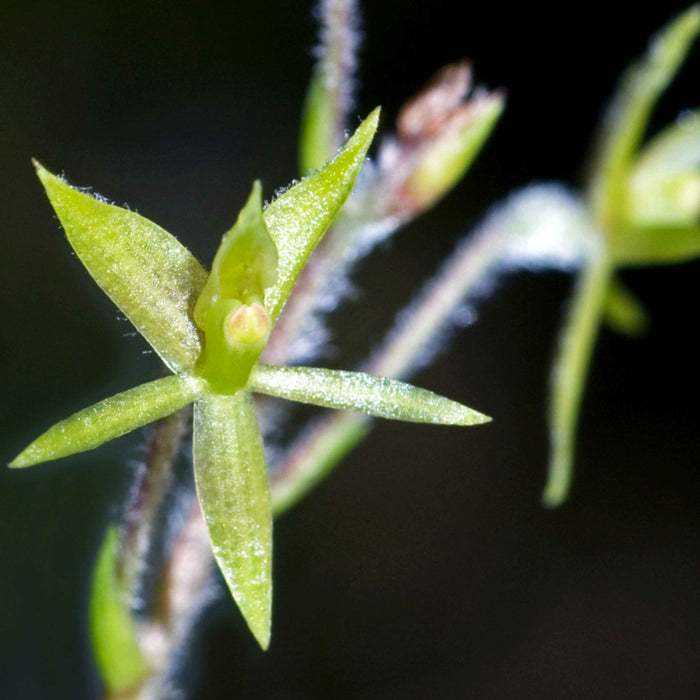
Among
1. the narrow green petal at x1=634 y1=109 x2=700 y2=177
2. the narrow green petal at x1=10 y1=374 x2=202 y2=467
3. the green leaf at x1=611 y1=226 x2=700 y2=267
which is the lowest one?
the narrow green petal at x1=10 y1=374 x2=202 y2=467

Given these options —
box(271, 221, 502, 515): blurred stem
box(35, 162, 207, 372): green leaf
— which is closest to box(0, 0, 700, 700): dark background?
box(271, 221, 502, 515): blurred stem

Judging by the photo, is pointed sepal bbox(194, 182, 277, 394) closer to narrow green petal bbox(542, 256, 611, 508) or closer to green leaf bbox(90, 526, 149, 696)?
green leaf bbox(90, 526, 149, 696)

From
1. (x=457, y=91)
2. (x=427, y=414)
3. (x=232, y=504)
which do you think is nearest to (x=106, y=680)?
(x=232, y=504)

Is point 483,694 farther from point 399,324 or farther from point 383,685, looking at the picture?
point 399,324

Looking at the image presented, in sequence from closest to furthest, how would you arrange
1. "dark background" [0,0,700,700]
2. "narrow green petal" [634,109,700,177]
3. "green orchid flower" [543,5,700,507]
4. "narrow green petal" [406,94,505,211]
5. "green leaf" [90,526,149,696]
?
"green leaf" [90,526,149,696], "narrow green petal" [406,94,505,211], "green orchid flower" [543,5,700,507], "narrow green petal" [634,109,700,177], "dark background" [0,0,700,700]

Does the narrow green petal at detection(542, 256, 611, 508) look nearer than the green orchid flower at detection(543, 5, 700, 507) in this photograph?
Yes

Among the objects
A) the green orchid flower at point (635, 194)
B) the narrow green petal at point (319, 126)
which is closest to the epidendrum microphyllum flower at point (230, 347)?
the narrow green petal at point (319, 126)

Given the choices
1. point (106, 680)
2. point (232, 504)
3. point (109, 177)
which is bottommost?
point (106, 680)
